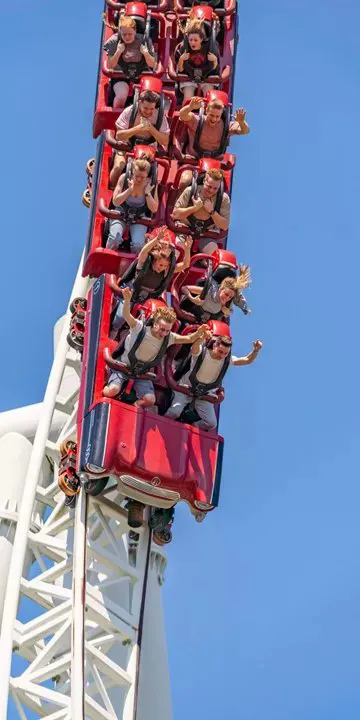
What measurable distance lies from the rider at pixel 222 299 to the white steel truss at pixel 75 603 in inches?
64.5

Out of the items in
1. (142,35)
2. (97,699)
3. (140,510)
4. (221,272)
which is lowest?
(97,699)

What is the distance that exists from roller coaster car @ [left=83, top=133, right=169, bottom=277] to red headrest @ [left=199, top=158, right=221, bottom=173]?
15.1 inches

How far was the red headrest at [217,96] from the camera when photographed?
83.9ft

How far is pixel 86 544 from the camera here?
22.4 metres

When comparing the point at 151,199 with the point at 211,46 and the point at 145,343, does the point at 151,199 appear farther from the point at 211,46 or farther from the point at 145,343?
the point at 211,46

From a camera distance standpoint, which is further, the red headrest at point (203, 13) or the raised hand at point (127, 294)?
the red headrest at point (203, 13)

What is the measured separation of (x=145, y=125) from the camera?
25125mm

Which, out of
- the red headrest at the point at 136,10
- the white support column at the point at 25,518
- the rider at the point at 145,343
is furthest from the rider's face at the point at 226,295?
the red headrest at the point at 136,10

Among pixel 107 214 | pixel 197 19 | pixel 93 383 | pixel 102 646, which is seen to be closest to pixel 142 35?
pixel 197 19

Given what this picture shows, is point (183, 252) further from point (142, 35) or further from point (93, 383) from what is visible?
point (142, 35)

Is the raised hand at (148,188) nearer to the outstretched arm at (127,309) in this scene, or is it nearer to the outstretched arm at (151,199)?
the outstretched arm at (151,199)

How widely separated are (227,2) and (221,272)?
5207mm

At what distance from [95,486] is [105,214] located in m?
3.09

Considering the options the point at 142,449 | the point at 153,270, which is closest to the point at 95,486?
the point at 142,449
